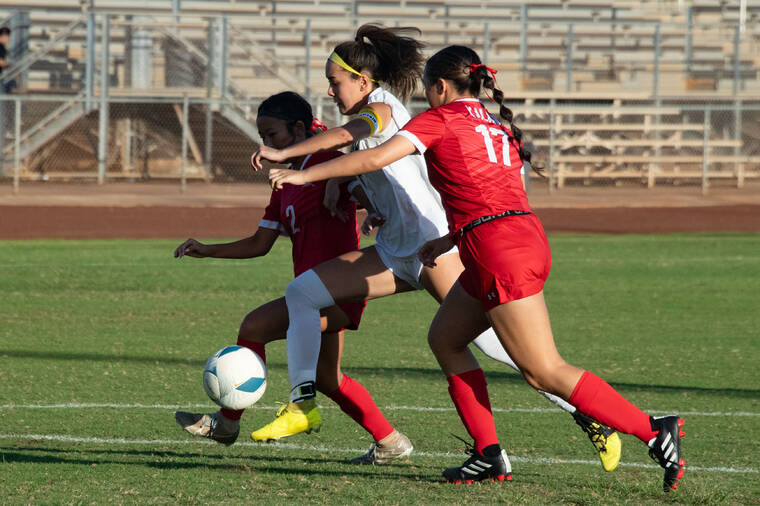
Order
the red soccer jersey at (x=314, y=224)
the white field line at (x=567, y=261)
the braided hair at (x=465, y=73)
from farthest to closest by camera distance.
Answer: the white field line at (x=567, y=261), the red soccer jersey at (x=314, y=224), the braided hair at (x=465, y=73)

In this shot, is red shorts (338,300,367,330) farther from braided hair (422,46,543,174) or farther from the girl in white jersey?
braided hair (422,46,543,174)

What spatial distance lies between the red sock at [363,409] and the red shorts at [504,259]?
3.37 ft

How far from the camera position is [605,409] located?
4.00 m

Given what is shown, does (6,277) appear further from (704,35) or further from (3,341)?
(704,35)

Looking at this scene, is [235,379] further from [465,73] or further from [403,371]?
[403,371]

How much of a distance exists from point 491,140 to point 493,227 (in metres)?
0.36

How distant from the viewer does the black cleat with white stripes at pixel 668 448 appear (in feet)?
13.1

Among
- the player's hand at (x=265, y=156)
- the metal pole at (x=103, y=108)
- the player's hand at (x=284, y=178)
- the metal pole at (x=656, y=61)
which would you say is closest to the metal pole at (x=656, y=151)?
the metal pole at (x=656, y=61)

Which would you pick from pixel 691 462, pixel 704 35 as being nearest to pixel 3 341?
pixel 691 462

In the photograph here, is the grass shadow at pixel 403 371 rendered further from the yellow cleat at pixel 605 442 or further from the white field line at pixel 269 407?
the yellow cleat at pixel 605 442

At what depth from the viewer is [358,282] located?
4.61m

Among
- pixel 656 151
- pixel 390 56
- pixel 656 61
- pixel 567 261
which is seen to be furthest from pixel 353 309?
pixel 656 151

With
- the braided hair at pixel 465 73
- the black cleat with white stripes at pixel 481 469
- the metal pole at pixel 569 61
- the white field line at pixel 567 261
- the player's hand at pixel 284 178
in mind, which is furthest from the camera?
the metal pole at pixel 569 61

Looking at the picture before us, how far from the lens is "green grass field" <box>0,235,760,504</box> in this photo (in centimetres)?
432
